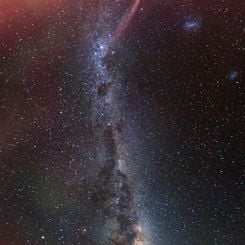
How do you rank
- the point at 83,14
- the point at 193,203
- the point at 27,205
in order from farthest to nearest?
1. the point at 193,203
2. the point at 27,205
3. the point at 83,14

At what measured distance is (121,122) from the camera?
3059mm

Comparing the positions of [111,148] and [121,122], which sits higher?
[121,122]

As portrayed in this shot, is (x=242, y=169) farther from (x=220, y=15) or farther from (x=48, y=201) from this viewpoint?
(x=48, y=201)

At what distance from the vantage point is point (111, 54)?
9.57ft

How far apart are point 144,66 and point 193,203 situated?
117cm

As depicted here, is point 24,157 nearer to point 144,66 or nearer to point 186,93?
point 144,66

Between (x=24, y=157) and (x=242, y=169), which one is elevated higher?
(x=24, y=157)

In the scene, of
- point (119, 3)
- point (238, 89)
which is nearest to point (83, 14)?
point (119, 3)

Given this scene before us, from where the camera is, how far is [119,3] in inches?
110

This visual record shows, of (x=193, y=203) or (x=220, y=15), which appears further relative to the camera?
(x=193, y=203)

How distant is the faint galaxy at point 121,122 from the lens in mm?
2826

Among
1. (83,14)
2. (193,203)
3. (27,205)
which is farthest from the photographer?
(193,203)

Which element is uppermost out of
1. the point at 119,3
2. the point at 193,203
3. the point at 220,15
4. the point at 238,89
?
the point at 119,3

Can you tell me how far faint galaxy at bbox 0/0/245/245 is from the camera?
9.27 feet
